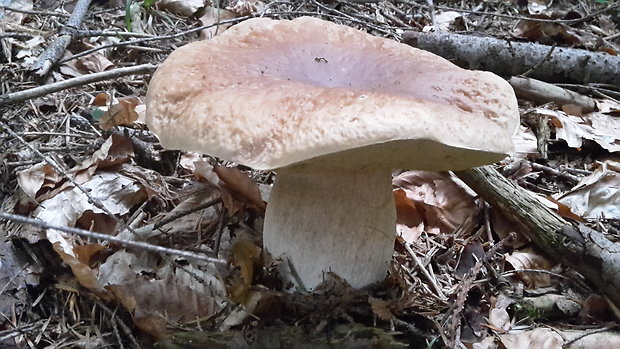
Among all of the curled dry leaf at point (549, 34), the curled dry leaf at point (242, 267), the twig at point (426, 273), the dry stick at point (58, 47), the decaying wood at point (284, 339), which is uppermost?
the dry stick at point (58, 47)

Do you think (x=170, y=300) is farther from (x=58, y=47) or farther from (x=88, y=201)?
(x=58, y=47)

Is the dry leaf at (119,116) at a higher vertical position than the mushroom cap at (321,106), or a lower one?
lower

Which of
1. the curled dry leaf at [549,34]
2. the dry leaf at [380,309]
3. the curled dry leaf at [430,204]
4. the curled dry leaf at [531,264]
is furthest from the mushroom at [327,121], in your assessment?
the curled dry leaf at [549,34]

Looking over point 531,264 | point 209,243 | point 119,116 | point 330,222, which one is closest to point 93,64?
point 119,116

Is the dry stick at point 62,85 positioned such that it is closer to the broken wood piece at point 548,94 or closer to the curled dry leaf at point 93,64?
the curled dry leaf at point 93,64

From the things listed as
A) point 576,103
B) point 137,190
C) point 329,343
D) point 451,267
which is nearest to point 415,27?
point 576,103

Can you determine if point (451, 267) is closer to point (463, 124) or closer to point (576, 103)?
point (463, 124)
